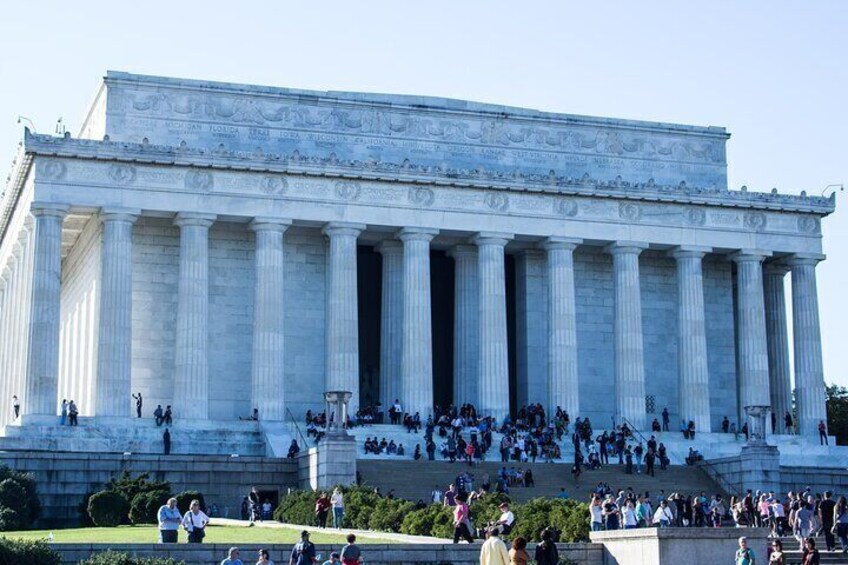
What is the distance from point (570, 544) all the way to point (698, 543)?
141 inches

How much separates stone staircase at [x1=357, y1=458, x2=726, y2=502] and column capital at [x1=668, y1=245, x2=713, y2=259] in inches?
534

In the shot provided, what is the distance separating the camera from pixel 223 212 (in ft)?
217

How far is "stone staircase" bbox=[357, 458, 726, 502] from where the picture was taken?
5584 centimetres

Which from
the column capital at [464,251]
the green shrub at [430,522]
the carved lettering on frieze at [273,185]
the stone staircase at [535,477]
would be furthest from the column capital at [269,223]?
the green shrub at [430,522]

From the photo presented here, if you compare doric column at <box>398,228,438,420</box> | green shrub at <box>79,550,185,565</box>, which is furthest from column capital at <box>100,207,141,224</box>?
green shrub at <box>79,550,185,565</box>

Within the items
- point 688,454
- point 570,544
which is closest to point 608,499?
point 570,544

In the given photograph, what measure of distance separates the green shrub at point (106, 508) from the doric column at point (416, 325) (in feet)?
65.4

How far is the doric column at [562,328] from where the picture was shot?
6988 cm

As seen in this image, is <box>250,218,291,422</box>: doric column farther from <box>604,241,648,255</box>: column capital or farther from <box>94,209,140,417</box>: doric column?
<box>604,241,648,255</box>: column capital

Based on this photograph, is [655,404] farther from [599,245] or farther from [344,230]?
[344,230]

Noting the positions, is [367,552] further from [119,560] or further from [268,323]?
[268,323]

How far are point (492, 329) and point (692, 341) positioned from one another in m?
10.2

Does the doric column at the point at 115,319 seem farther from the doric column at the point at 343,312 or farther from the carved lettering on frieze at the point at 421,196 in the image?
the carved lettering on frieze at the point at 421,196

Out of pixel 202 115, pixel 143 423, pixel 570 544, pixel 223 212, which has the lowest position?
pixel 570 544
